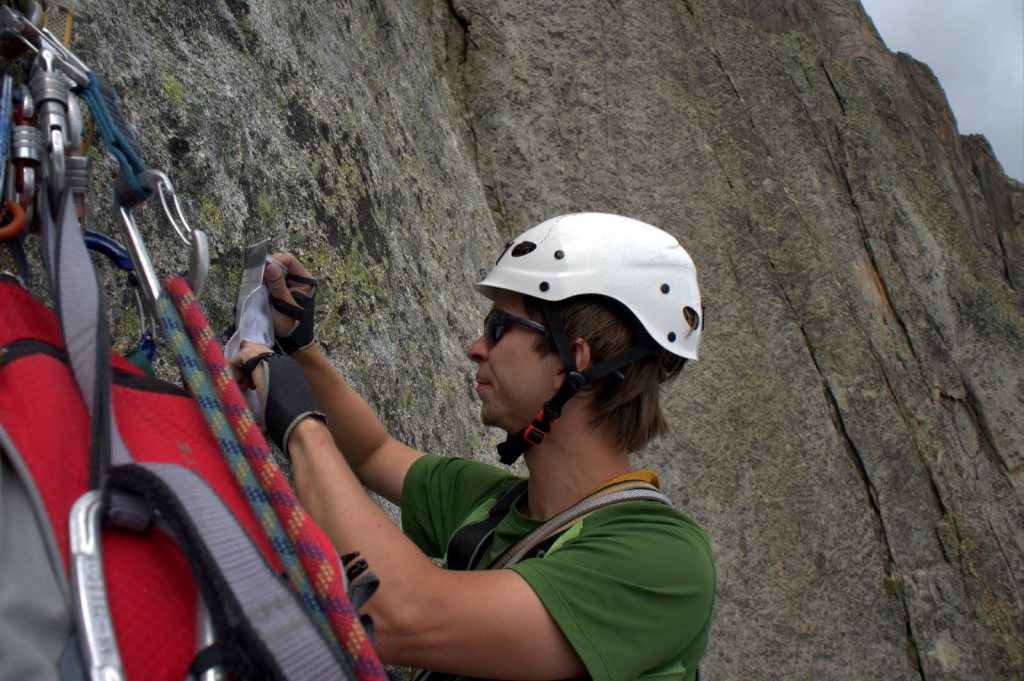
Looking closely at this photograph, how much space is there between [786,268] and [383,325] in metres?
5.30

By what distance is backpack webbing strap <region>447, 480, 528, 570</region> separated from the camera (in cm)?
224

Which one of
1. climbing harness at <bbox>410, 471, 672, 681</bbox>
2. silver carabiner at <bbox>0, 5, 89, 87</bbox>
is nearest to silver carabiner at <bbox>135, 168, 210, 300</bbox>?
silver carabiner at <bbox>0, 5, 89, 87</bbox>

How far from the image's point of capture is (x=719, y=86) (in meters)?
7.87

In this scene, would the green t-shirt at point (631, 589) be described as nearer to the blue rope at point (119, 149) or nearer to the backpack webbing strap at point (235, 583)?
the backpack webbing strap at point (235, 583)

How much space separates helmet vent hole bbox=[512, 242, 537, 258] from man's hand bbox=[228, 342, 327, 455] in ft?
3.34

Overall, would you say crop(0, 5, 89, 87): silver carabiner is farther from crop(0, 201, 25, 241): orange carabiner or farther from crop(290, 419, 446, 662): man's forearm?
crop(290, 419, 446, 662): man's forearm

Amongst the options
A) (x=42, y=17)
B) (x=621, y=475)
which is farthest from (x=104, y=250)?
(x=621, y=475)

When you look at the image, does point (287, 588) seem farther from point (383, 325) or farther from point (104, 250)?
point (383, 325)

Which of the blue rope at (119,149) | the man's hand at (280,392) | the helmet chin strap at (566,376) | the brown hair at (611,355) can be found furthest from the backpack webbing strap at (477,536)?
the blue rope at (119,149)

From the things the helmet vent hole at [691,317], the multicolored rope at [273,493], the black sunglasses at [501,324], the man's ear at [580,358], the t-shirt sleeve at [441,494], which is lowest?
the t-shirt sleeve at [441,494]

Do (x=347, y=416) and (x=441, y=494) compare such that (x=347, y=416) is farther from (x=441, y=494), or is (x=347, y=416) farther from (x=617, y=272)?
(x=617, y=272)

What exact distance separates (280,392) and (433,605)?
61cm

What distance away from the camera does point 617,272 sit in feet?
7.88

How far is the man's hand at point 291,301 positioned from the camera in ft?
7.05
